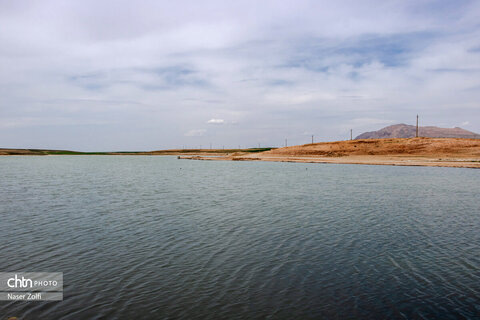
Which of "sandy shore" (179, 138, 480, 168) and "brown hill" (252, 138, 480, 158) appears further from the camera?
"brown hill" (252, 138, 480, 158)

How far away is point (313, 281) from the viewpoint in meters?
10.5

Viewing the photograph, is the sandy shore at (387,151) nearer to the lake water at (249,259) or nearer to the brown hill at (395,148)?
the brown hill at (395,148)

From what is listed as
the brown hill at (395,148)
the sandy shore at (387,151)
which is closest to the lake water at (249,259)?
the sandy shore at (387,151)

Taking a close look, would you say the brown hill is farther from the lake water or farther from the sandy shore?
the lake water

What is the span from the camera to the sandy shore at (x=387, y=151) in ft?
323

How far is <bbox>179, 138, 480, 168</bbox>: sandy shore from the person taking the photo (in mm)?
98500

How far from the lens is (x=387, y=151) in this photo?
11575cm

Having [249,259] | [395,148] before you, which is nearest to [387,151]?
[395,148]

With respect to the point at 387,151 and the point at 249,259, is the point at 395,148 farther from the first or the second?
the point at 249,259

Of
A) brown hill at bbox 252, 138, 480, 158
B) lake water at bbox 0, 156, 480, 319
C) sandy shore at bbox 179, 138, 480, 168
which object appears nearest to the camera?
lake water at bbox 0, 156, 480, 319

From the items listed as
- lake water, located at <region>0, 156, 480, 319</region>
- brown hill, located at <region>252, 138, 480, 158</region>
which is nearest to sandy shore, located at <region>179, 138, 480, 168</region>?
brown hill, located at <region>252, 138, 480, 158</region>

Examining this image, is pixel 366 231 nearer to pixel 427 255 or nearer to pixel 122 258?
pixel 427 255

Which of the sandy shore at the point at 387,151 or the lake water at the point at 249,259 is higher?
the sandy shore at the point at 387,151

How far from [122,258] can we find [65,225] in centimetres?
740
